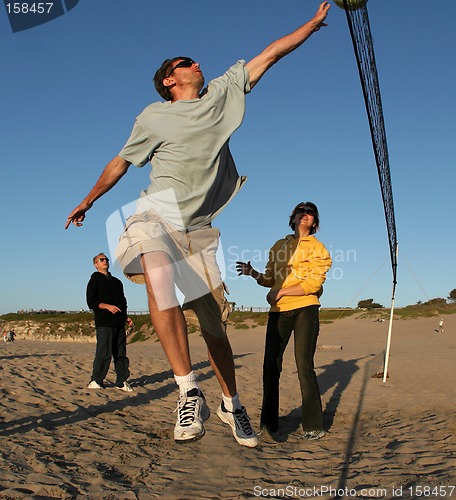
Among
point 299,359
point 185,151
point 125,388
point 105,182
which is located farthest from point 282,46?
point 125,388

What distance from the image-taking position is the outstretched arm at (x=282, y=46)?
340 cm

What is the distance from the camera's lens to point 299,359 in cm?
526

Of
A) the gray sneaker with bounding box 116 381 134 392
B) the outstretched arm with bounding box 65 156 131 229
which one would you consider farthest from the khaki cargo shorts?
the gray sneaker with bounding box 116 381 134 392

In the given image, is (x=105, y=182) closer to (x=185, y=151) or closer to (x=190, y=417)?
(x=185, y=151)

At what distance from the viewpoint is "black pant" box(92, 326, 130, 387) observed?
26.6 feet

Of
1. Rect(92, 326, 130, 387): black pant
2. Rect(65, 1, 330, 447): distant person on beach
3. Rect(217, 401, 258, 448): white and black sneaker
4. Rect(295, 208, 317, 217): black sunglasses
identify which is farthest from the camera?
Rect(92, 326, 130, 387): black pant

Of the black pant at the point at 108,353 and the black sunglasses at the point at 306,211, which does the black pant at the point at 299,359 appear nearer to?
the black sunglasses at the point at 306,211

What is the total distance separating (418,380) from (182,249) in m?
7.40

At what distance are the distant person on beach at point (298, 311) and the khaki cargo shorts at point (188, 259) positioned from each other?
1.57m

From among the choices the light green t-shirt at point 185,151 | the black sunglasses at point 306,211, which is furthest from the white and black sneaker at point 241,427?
the black sunglasses at point 306,211

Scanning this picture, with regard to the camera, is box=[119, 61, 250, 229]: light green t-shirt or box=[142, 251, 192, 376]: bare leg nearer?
box=[142, 251, 192, 376]: bare leg

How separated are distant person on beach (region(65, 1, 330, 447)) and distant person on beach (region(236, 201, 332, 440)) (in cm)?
169

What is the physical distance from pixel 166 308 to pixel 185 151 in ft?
3.16

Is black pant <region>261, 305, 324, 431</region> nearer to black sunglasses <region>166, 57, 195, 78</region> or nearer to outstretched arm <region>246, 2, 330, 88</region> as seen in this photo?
outstretched arm <region>246, 2, 330, 88</region>
